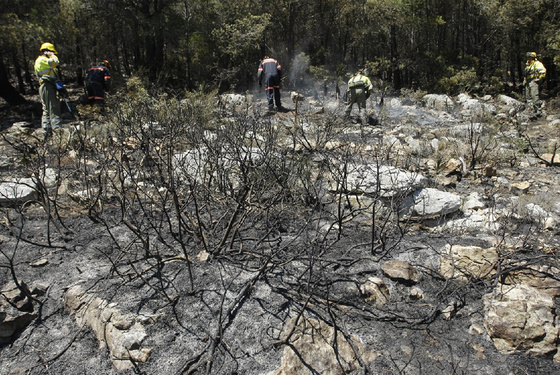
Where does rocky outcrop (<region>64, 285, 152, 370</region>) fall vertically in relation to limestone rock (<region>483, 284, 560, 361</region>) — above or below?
above

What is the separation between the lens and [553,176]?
176 inches

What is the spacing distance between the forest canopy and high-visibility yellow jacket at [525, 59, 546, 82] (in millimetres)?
1647

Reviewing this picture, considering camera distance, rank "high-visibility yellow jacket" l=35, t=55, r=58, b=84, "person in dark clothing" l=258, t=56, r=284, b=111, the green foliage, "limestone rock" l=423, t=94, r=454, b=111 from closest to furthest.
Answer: "high-visibility yellow jacket" l=35, t=55, r=58, b=84, "person in dark clothing" l=258, t=56, r=284, b=111, "limestone rock" l=423, t=94, r=454, b=111, the green foliage

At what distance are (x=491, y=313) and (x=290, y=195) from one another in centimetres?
189

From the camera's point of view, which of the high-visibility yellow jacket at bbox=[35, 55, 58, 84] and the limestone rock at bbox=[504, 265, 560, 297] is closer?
the limestone rock at bbox=[504, 265, 560, 297]

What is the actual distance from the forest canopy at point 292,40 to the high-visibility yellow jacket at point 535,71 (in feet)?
5.40

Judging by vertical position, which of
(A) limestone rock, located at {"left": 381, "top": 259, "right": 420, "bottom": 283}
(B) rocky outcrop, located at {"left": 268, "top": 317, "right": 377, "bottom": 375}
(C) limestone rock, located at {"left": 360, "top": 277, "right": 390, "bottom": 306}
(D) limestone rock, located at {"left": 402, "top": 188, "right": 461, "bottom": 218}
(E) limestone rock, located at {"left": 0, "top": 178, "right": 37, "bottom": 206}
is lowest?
(B) rocky outcrop, located at {"left": 268, "top": 317, "right": 377, "bottom": 375}

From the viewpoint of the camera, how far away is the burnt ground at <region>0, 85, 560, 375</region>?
74.9 inches

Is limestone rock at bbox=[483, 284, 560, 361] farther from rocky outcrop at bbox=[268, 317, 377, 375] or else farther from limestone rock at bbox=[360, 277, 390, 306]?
rocky outcrop at bbox=[268, 317, 377, 375]

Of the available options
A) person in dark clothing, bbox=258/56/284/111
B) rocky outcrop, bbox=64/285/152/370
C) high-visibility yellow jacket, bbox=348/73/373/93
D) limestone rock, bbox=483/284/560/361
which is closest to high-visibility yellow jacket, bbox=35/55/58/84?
person in dark clothing, bbox=258/56/284/111

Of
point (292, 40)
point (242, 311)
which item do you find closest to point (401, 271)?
point (242, 311)

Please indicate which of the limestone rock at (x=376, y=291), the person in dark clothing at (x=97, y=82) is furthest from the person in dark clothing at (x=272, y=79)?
the limestone rock at (x=376, y=291)

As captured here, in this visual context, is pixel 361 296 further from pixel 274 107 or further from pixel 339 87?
pixel 339 87

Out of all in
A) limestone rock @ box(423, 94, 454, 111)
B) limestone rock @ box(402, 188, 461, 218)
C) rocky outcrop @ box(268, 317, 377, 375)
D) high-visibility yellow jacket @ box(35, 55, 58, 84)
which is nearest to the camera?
rocky outcrop @ box(268, 317, 377, 375)
